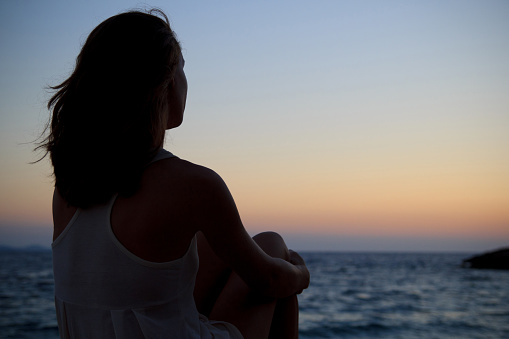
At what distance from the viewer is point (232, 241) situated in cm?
124

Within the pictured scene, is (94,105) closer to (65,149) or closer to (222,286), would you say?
(65,149)

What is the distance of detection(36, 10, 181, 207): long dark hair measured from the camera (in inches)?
45.1

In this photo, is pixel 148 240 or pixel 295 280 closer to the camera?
pixel 148 240

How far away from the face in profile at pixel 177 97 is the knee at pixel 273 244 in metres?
0.60

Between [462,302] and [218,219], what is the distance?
48.7 ft

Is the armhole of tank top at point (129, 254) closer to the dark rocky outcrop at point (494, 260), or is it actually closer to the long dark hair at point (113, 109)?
the long dark hair at point (113, 109)

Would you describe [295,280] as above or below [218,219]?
below

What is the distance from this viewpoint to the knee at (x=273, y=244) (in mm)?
1679

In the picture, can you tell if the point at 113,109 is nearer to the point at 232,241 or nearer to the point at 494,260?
the point at 232,241

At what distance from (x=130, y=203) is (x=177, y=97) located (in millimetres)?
408

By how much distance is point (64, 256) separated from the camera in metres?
1.16

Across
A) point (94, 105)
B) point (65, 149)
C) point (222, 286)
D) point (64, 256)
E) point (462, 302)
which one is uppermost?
point (94, 105)

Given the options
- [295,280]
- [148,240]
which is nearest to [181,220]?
[148,240]

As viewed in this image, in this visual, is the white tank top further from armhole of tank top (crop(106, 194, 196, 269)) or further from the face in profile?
the face in profile
